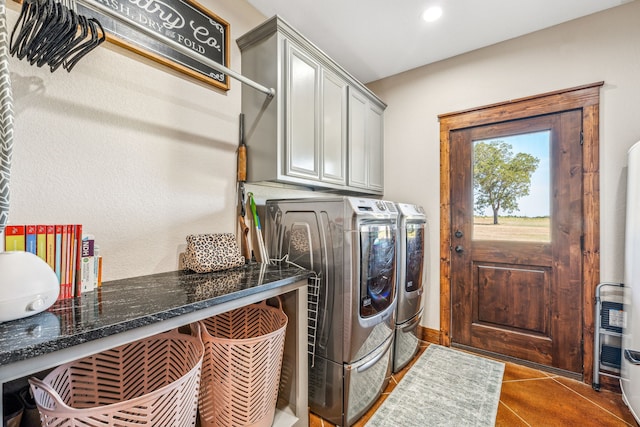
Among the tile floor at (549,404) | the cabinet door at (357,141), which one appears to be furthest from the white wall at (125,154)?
the tile floor at (549,404)

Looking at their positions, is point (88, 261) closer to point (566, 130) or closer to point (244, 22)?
point (244, 22)

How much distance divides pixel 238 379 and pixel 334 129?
185cm

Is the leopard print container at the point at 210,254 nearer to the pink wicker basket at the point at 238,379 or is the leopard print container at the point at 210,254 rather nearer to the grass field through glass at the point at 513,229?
the pink wicker basket at the point at 238,379

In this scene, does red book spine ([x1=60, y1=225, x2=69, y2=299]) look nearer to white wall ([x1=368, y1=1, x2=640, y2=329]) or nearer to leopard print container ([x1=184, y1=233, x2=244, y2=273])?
leopard print container ([x1=184, y1=233, x2=244, y2=273])

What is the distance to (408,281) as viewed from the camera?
2.34 meters

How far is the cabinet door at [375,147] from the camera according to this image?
2.88 m

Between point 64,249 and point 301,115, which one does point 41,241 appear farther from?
point 301,115

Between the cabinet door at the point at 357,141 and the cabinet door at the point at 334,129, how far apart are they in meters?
0.09

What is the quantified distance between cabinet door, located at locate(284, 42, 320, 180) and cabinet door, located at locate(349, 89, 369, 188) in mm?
503

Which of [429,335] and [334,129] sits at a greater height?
[334,129]

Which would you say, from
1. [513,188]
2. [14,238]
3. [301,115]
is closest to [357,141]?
[301,115]

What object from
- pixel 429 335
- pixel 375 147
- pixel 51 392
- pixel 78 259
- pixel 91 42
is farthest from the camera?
pixel 375 147

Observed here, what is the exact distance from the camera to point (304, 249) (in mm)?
1853

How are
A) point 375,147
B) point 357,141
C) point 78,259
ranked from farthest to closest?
point 375,147 < point 357,141 < point 78,259
